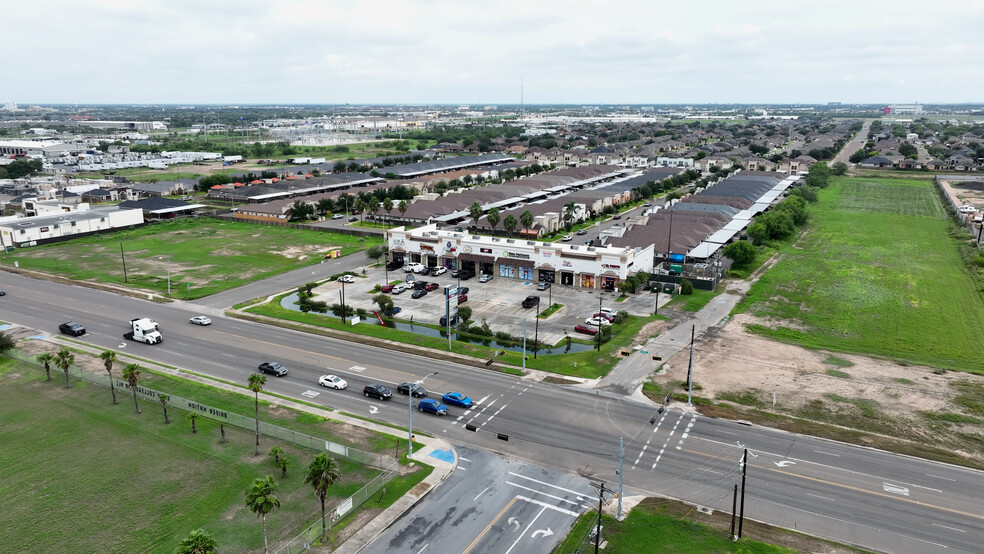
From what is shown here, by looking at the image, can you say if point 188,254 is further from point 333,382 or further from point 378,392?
point 378,392

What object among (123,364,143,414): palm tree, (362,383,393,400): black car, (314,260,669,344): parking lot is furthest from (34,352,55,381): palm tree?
(314,260,669,344): parking lot

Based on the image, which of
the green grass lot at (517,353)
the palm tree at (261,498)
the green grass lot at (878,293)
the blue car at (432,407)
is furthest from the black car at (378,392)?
the green grass lot at (878,293)

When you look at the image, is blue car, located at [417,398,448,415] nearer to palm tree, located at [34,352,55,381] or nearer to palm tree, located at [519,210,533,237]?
palm tree, located at [34,352,55,381]

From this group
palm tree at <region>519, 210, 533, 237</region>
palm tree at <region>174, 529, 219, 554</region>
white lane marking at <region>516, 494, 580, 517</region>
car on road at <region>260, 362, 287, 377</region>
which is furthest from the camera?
palm tree at <region>519, 210, 533, 237</region>

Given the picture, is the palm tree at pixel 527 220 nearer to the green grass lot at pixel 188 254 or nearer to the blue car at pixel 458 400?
the green grass lot at pixel 188 254

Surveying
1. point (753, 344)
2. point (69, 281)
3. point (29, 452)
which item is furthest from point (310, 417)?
point (69, 281)

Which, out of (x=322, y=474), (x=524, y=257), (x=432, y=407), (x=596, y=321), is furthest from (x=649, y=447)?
(x=524, y=257)
